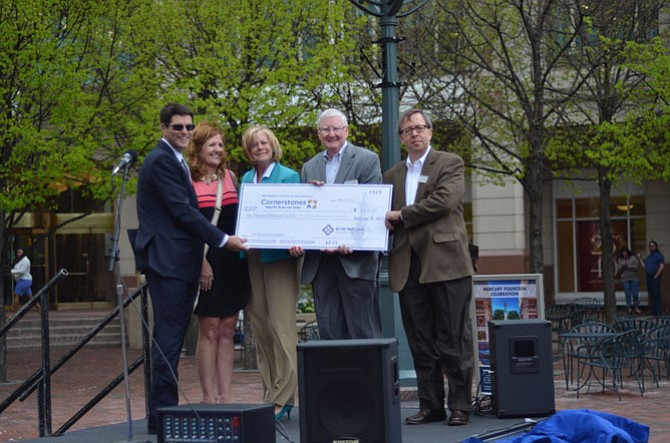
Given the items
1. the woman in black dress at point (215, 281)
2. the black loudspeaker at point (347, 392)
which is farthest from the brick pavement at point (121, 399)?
the black loudspeaker at point (347, 392)

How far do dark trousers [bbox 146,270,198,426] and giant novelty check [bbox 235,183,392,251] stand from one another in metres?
0.66

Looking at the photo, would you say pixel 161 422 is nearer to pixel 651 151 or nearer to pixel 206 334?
pixel 206 334

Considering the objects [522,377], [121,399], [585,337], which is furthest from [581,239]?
[522,377]

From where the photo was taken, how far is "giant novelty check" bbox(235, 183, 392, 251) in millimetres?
7832

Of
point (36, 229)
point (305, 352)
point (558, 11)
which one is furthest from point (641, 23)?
point (36, 229)

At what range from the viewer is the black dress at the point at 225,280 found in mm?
7840

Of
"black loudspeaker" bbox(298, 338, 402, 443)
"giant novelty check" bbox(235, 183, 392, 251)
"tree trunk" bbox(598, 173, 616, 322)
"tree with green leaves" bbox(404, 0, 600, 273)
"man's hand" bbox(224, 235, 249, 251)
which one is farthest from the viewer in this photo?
"tree trunk" bbox(598, 173, 616, 322)

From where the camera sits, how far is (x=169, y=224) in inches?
295

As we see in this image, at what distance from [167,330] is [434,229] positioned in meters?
2.00

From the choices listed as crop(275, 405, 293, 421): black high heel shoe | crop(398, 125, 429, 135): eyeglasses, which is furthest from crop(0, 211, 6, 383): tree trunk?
crop(398, 125, 429, 135): eyeglasses

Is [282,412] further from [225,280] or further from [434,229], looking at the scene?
[434,229]

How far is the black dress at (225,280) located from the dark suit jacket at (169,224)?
0.34 meters

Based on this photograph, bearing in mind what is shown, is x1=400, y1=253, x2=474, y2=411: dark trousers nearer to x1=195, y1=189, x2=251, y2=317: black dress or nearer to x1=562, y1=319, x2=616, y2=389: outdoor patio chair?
x1=195, y1=189, x2=251, y2=317: black dress

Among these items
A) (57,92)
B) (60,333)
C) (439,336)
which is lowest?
(60,333)
